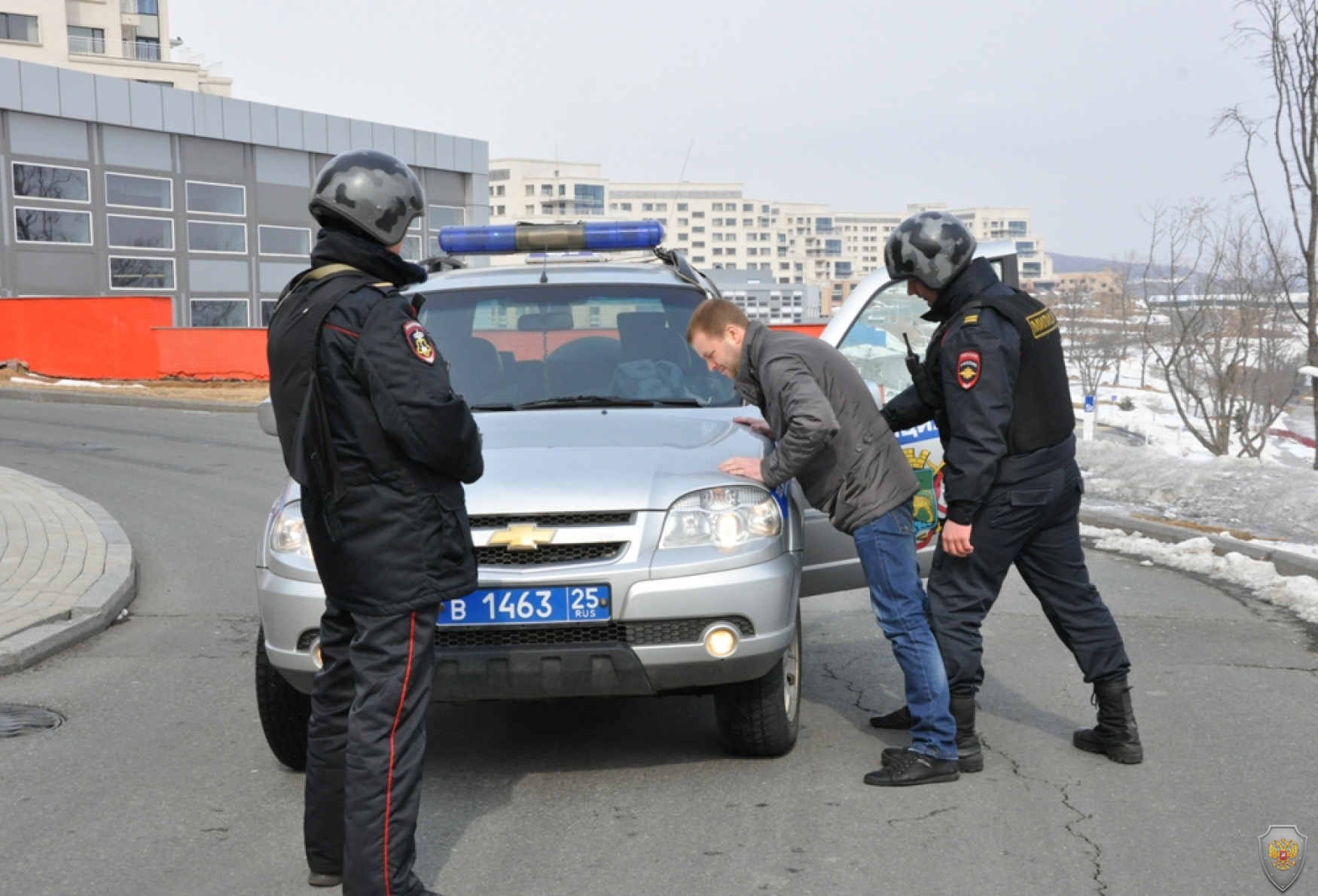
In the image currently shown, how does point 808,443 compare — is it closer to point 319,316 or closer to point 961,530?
point 961,530

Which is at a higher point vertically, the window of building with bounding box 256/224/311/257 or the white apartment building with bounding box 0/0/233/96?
the white apartment building with bounding box 0/0/233/96

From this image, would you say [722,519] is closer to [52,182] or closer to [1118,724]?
[1118,724]

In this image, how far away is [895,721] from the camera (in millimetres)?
5375

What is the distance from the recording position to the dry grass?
883 inches

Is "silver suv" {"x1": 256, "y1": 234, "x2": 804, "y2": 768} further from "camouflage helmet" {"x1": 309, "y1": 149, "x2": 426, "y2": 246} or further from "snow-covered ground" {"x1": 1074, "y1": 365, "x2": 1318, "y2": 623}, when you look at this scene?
"snow-covered ground" {"x1": 1074, "y1": 365, "x2": 1318, "y2": 623}

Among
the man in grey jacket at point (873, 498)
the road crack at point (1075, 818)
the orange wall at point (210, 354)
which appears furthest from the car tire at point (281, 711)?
the orange wall at point (210, 354)

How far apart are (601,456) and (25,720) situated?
2.86 meters

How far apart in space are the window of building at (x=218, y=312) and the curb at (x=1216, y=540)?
116 ft

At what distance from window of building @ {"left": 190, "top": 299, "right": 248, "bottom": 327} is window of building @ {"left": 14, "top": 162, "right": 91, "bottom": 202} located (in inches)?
184

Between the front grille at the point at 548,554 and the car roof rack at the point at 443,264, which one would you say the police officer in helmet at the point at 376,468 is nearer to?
the front grille at the point at 548,554

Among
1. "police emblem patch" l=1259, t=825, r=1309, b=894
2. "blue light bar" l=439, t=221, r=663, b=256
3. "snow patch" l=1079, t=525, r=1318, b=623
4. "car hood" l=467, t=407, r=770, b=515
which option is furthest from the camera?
"snow patch" l=1079, t=525, r=1318, b=623

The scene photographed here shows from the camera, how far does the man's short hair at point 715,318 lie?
4.82 m

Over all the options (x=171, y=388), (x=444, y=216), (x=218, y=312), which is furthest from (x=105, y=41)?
(x=171, y=388)

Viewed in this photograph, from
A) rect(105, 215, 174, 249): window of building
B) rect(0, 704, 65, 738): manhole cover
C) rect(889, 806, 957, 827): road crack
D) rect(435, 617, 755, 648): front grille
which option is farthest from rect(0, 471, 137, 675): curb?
rect(105, 215, 174, 249): window of building
